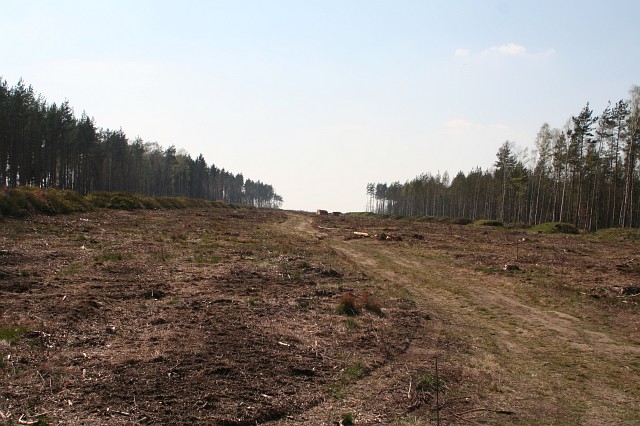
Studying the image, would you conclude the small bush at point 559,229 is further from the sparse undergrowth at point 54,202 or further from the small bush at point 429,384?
the small bush at point 429,384

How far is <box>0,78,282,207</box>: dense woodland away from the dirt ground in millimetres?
53880

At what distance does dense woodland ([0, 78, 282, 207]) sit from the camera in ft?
228

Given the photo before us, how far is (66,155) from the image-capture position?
8362 centimetres

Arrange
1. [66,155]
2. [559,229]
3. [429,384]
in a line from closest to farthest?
[429,384], [559,229], [66,155]

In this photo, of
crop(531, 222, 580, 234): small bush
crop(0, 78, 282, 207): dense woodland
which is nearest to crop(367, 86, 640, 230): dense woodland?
crop(531, 222, 580, 234): small bush

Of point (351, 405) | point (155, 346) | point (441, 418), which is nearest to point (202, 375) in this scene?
point (155, 346)

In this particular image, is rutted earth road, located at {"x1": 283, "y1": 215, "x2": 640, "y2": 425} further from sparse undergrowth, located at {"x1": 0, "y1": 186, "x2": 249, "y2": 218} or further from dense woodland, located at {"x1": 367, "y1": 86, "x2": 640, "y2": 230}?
dense woodland, located at {"x1": 367, "y1": 86, "x2": 640, "y2": 230}

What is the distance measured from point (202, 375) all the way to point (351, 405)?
2.47m

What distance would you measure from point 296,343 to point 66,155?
88561mm

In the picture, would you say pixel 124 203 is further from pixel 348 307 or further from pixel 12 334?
pixel 12 334

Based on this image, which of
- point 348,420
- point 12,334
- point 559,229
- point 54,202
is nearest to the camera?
point 348,420

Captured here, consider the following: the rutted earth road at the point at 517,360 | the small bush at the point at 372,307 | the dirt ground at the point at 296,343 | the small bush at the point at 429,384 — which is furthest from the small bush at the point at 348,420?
the small bush at the point at 372,307

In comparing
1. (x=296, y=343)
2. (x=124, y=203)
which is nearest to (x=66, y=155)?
(x=124, y=203)

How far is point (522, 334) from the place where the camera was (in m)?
11.6
